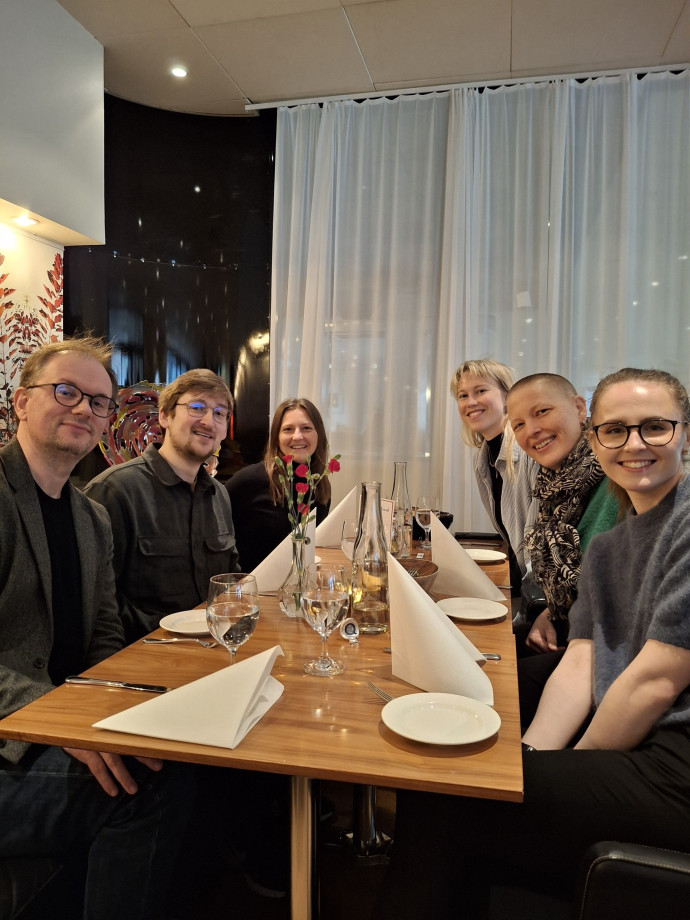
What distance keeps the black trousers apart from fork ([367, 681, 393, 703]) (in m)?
0.18

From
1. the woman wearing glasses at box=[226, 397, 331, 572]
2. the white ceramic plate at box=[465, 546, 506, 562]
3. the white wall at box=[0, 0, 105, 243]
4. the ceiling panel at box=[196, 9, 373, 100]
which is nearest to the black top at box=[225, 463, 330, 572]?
the woman wearing glasses at box=[226, 397, 331, 572]

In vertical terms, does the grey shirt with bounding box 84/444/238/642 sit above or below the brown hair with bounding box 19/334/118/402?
below

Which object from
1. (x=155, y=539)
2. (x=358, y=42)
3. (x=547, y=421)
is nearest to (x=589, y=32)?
(x=358, y=42)

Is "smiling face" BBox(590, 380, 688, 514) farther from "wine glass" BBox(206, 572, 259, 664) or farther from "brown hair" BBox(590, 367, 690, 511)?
"wine glass" BBox(206, 572, 259, 664)

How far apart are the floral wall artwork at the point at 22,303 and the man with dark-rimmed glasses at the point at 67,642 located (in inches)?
61.9

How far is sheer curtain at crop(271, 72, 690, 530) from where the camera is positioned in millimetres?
3579

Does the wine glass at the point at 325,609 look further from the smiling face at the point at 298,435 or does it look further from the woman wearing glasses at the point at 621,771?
the smiling face at the point at 298,435

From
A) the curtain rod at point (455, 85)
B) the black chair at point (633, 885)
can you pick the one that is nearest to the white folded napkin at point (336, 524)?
the black chair at point (633, 885)

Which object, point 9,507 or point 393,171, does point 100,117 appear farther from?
point 9,507

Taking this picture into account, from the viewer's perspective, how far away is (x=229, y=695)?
3.40 ft

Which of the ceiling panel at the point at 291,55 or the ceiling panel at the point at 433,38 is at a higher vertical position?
the ceiling panel at the point at 433,38

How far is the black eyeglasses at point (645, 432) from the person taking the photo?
1300 millimetres

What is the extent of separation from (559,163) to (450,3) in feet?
3.35

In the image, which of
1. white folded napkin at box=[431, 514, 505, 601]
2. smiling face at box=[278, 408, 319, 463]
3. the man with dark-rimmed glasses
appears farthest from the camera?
smiling face at box=[278, 408, 319, 463]
